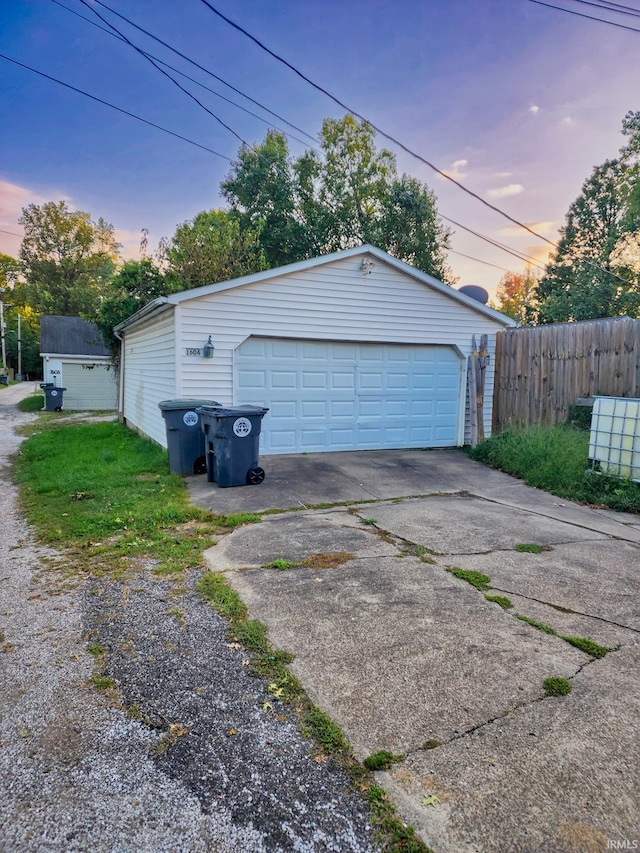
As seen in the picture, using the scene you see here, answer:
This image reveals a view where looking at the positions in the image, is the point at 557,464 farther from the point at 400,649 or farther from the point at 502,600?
the point at 400,649

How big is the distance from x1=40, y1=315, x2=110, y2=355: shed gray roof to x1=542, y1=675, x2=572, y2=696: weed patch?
21.6 meters

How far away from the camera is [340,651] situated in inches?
102

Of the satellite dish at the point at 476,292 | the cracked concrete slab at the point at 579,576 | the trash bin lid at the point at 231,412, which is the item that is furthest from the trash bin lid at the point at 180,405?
the satellite dish at the point at 476,292

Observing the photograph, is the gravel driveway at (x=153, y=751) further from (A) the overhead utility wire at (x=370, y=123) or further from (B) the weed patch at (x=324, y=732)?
(A) the overhead utility wire at (x=370, y=123)

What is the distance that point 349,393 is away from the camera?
29.5 ft

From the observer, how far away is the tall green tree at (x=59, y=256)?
39.3m

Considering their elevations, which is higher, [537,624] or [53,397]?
[53,397]

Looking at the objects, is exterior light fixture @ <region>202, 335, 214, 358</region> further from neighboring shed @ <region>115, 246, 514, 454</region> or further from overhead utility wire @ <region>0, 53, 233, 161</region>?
overhead utility wire @ <region>0, 53, 233, 161</region>

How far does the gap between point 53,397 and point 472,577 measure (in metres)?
18.5

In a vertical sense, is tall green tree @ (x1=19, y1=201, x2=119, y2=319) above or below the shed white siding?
above

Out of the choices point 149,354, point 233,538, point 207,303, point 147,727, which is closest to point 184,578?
point 233,538

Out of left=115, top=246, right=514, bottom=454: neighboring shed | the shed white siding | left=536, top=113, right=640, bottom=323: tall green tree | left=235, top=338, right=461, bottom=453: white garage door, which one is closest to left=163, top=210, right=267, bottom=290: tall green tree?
the shed white siding

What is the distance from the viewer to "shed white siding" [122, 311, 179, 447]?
26.9 feet

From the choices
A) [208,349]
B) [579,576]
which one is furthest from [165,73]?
[579,576]
